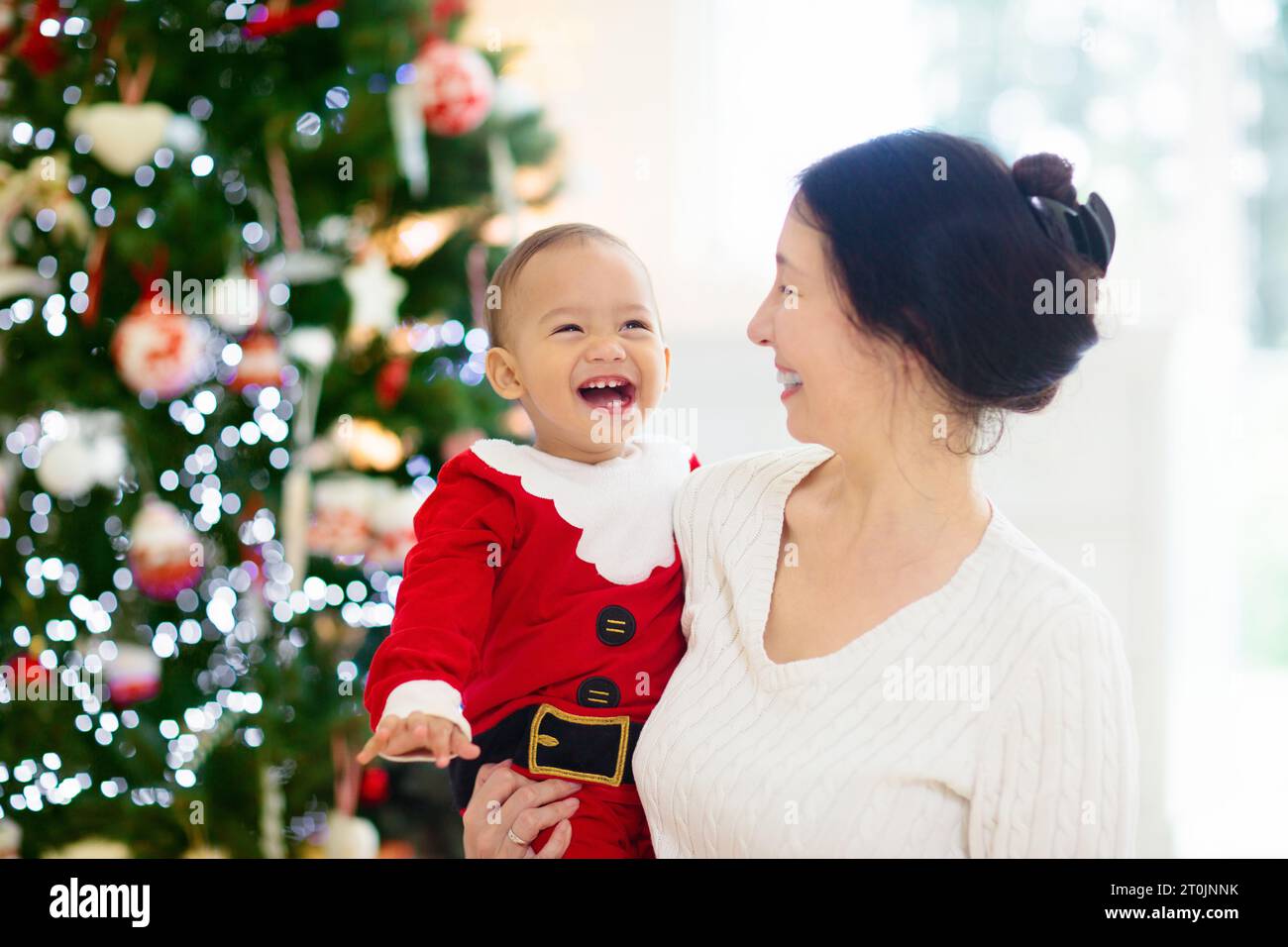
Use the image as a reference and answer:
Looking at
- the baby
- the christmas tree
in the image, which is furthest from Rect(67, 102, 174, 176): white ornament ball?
the baby

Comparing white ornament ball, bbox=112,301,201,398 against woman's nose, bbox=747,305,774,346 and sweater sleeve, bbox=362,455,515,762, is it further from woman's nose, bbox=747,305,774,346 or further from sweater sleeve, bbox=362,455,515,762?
woman's nose, bbox=747,305,774,346

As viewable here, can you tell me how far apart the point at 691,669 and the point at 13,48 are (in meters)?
1.91

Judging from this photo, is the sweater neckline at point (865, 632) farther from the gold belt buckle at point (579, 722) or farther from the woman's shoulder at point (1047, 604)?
the gold belt buckle at point (579, 722)

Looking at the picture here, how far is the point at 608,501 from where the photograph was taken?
1.31 m

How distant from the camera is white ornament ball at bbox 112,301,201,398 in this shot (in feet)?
6.99

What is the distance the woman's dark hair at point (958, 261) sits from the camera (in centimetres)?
114

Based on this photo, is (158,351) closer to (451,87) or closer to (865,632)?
(451,87)

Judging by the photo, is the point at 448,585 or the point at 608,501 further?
the point at 608,501

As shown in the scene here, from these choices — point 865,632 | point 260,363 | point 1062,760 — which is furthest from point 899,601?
point 260,363

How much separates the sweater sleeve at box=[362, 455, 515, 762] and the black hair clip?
632 mm

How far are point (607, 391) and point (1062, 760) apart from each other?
600 millimetres

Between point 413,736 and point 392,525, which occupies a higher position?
point 392,525

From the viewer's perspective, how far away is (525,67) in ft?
9.03
